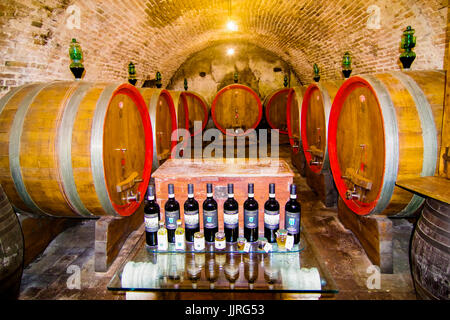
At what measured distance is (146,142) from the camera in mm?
3057

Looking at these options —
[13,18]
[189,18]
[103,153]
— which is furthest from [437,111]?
[189,18]

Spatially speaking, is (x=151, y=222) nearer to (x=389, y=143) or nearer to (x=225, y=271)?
(x=225, y=271)

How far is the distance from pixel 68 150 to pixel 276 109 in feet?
16.2

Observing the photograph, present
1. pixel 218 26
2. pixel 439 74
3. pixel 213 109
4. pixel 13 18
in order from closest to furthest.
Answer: pixel 439 74, pixel 13 18, pixel 213 109, pixel 218 26

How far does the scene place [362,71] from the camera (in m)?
5.07

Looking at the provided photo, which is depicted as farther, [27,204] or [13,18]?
[13,18]

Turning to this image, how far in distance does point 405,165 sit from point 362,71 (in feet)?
12.0

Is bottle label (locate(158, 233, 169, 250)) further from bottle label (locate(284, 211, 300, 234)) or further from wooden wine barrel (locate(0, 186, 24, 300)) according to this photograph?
wooden wine barrel (locate(0, 186, 24, 300))

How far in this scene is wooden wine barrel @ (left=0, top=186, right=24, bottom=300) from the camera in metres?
1.57

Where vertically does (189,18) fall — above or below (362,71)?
above

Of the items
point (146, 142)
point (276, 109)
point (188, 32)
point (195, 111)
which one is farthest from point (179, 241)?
point (188, 32)

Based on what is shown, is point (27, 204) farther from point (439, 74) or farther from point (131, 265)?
point (439, 74)

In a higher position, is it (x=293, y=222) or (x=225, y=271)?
(x=293, y=222)

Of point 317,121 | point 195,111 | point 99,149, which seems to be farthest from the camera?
point 195,111
